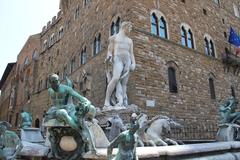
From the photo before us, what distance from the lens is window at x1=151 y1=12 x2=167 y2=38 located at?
35.7 feet

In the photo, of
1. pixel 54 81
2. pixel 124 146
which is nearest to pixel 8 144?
pixel 54 81

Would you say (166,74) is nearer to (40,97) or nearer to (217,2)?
(217,2)

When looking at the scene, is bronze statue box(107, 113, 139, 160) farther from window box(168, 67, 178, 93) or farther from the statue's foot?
window box(168, 67, 178, 93)

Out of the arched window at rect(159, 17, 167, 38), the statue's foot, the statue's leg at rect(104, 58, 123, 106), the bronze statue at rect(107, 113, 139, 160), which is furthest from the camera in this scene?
the arched window at rect(159, 17, 167, 38)

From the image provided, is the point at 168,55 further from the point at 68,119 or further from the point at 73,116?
→ the point at 68,119

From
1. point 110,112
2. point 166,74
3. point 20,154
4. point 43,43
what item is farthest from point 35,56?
point 20,154

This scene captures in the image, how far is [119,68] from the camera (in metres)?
6.12

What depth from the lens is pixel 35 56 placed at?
999 inches

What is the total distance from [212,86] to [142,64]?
524 cm

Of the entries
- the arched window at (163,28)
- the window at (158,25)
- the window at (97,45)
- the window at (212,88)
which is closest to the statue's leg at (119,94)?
the window at (158,25)

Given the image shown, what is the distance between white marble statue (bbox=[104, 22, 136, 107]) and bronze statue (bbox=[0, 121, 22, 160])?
9.70ft

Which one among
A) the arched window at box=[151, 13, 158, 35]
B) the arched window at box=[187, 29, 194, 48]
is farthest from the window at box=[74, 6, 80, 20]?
the arched window at box=[187, 29, 194, 48]

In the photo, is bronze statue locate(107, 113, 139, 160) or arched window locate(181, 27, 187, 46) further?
arched window locate(181, 27, 187, 46)

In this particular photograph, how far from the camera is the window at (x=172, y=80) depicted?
10.5 meters
